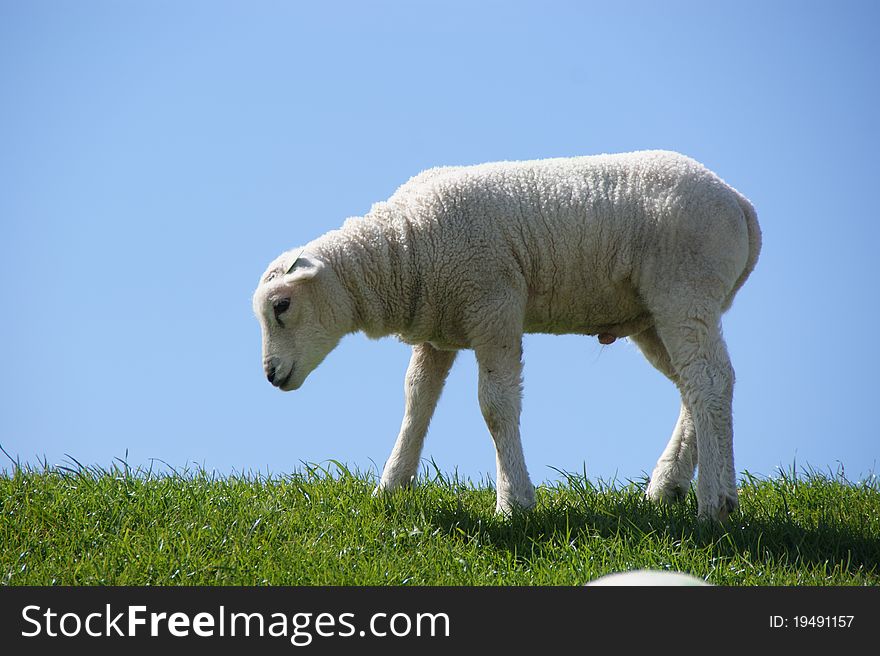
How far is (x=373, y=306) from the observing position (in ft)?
23.7

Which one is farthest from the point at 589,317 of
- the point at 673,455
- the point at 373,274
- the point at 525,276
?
the point at 373,274

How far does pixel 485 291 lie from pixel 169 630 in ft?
10.3

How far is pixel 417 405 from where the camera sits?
7.66 m

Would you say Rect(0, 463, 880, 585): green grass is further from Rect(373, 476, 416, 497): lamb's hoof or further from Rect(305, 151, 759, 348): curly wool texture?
Rect(305, 151, 759, 348): curly wool texture

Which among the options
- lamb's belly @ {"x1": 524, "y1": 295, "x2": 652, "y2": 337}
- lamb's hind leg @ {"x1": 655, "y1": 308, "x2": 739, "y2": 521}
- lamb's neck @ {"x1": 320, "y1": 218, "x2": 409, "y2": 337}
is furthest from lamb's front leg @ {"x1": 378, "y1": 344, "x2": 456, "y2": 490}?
lamb's hind leg @ {"x1": 655, "y1": 308, "x2": 739, "y2": 521}

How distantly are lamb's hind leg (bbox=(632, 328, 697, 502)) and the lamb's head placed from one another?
242 centimetres

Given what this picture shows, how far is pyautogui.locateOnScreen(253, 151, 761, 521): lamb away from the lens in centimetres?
693

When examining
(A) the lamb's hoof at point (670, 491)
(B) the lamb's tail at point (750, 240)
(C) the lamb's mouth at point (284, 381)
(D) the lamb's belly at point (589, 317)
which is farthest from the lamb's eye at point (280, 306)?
(B) the lamb's tail at point (750, 240)

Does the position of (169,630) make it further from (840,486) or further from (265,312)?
(840,486)

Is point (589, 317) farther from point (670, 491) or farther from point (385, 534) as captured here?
point (385, 534)

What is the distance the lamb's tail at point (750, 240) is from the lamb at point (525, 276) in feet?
0.05

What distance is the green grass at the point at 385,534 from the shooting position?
5.97 metres

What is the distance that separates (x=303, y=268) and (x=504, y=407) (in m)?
1.63

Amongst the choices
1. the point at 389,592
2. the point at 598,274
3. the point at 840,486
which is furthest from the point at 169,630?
the point at 840,486
